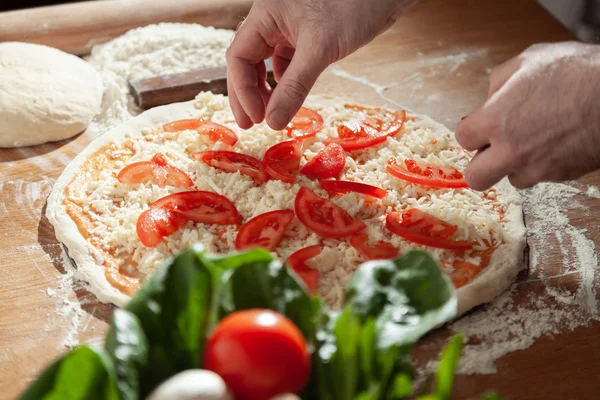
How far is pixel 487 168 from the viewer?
2.09 meters

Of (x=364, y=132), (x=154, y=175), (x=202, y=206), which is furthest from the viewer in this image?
(x=364, y=132)

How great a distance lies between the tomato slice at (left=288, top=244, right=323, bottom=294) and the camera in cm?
220

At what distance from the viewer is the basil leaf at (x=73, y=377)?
4.08 ft

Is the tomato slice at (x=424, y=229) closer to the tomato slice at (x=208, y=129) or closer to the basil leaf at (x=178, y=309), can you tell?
the tomato slice at (x=208, y=129)

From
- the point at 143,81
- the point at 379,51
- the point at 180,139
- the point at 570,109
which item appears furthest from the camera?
the point at 379,51

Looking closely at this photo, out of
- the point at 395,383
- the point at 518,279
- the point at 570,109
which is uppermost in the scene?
the point at 570,109

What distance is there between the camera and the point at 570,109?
192cm

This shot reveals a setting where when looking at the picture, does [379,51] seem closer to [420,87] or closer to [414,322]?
[420,87]

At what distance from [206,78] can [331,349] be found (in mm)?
2123

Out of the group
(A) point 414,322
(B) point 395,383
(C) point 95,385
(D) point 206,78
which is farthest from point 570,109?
(D) point 206,78

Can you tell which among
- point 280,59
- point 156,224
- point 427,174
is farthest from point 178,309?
point 280,59

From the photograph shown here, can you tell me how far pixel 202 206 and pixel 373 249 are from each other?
25.0 inches

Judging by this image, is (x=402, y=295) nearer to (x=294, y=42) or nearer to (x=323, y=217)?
(x=323, y=217)

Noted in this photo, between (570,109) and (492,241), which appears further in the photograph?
(492,241)
